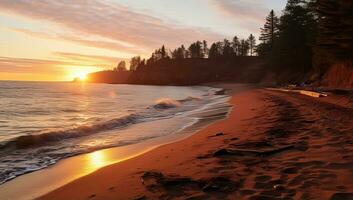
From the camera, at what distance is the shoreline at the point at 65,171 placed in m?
6.96

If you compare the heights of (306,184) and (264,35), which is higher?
(264,35)

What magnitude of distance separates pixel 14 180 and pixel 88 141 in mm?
5499

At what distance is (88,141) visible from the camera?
13.3m

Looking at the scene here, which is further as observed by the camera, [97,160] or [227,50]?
[227,50]

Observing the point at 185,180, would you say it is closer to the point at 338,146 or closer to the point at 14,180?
the point at 338,146

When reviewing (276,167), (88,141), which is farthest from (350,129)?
(88,141)

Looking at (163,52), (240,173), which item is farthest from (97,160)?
(163,52)

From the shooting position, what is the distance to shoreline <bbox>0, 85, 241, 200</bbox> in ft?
22.9

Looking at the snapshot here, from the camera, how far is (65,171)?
337 inches

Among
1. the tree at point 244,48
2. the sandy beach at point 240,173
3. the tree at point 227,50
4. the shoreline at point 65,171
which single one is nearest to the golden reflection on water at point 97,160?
the shoreline at point 65,171

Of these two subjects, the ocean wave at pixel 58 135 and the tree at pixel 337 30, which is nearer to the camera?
the ocean wave at pixel 58 135

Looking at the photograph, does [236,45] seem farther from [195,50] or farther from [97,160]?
[97,160]

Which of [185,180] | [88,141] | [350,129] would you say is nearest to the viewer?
[185,180]

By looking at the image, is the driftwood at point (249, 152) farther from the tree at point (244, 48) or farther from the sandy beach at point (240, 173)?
the tree at point (244, 48)
